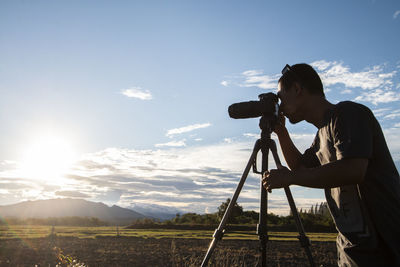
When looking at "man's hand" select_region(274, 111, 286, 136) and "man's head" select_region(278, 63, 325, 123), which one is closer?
"man's head" select_region(278, 63, 325, 123)

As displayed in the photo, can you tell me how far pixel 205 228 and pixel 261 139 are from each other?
1718 inches

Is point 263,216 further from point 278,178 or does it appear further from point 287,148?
point 278,178

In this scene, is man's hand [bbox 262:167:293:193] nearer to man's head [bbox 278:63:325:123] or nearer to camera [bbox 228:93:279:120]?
man's head [bbox 278:63:325:123]

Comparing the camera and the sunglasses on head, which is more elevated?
the sunglasses on head

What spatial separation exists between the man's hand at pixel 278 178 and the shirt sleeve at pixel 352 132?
27cm

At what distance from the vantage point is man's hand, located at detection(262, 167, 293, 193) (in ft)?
5.54

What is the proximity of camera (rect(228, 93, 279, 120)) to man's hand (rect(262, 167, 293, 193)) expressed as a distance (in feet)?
2.37

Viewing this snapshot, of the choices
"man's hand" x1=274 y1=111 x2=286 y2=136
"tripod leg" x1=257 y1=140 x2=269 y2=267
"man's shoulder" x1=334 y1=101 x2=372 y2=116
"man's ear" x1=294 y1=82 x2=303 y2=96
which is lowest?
"tripod leg" x1=257 y1=140 x2=269 y2=267

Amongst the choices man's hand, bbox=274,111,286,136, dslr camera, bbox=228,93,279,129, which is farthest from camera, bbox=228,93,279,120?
man's hand, bbox=274,111,286,136

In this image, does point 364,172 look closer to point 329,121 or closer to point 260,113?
point 329,121

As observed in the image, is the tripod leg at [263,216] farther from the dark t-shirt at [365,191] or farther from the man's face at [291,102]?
the dark t-shirt at [365,191]

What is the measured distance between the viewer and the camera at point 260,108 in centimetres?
236

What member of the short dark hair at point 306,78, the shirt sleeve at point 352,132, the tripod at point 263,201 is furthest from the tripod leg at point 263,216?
the shirt sleeve at point 352,132

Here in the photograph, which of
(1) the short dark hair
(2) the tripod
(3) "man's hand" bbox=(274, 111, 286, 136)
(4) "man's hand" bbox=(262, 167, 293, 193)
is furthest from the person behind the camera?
(3) "man's hand" bbox=(274, 111, 286, 136)
